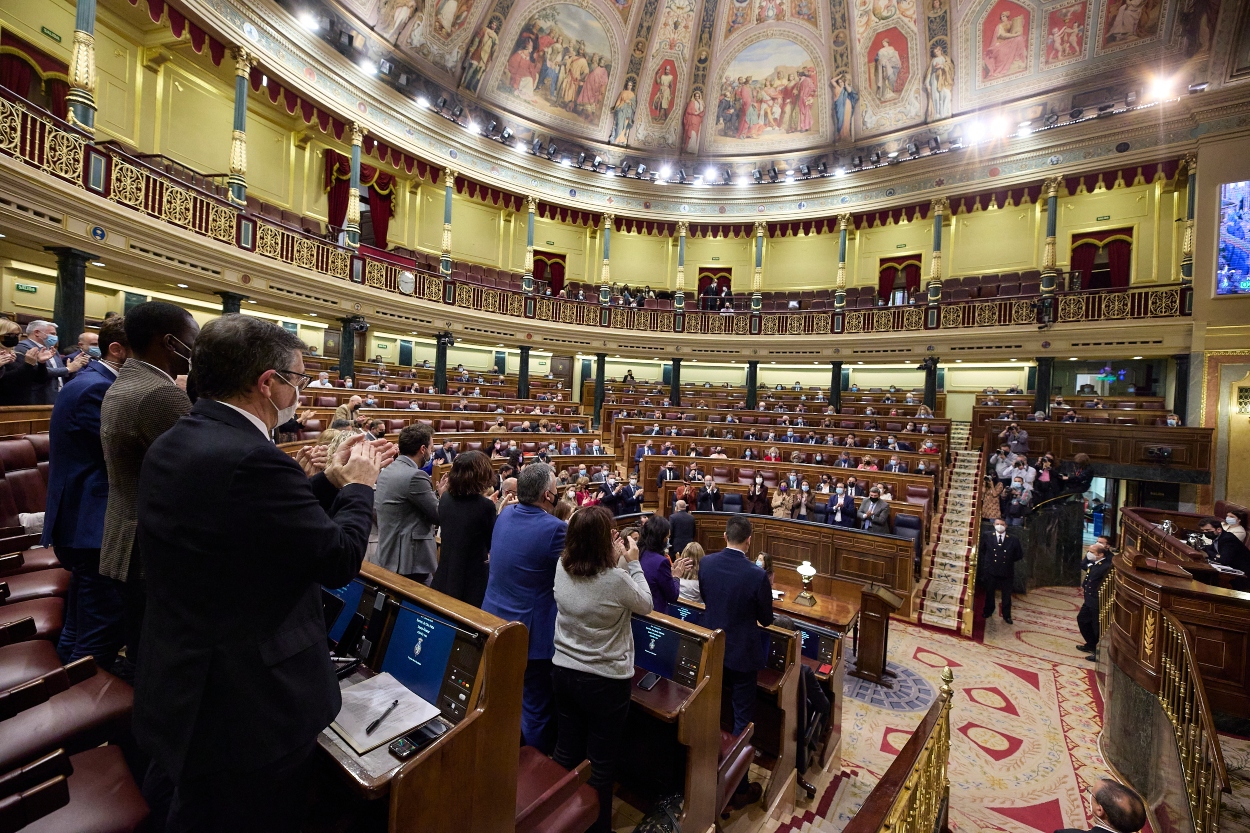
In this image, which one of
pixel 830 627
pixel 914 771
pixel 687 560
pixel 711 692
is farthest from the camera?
pixel 830 627

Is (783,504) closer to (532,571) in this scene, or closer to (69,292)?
(532,571)

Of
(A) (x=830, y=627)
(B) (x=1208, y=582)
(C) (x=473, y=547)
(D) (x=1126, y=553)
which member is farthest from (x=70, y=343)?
(B) (x=1208, y=582)

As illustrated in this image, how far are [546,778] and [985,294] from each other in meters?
17.2

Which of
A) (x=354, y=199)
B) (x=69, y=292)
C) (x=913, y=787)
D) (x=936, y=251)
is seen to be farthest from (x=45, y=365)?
(x=936, y=251)

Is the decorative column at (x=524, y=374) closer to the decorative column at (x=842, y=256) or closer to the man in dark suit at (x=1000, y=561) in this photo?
the decorative column at (x=842, y=256)

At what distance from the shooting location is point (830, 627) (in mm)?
4969

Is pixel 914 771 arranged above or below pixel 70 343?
below

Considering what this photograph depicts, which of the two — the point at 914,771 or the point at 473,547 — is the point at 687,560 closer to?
the point at 473,547

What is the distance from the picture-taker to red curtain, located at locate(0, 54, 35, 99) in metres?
7.82

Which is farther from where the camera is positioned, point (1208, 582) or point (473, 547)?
point (1208, 582)

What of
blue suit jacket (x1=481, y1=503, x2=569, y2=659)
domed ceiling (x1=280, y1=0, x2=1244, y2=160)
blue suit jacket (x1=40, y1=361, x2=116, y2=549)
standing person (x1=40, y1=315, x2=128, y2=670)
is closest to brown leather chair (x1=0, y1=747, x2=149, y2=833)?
standing person (x1=40, y1=315, x2=128, y2=670)

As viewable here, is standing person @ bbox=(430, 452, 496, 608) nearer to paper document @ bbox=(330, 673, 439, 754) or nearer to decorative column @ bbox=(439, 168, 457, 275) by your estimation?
paper document @ bbox=(330, 673, 439, 754)

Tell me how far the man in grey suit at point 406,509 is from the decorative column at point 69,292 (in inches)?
255

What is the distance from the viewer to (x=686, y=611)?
356cm
